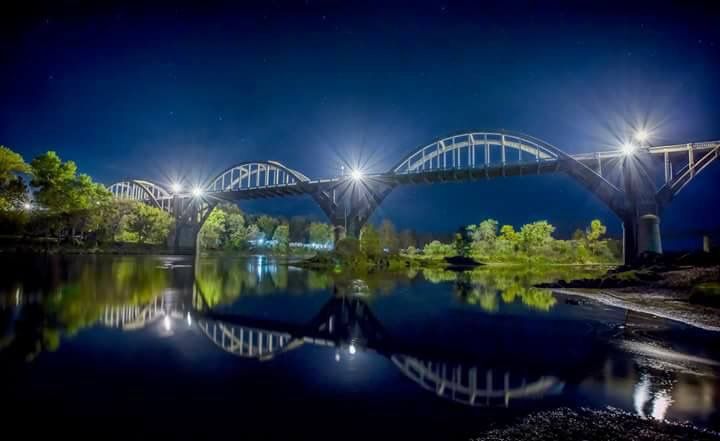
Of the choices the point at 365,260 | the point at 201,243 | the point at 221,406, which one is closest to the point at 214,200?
the point at 201,243

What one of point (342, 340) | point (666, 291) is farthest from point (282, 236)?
point (342, 340)

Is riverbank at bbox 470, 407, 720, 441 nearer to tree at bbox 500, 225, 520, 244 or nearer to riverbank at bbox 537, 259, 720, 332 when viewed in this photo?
riverbank at bbox 537, 259, 720, 332

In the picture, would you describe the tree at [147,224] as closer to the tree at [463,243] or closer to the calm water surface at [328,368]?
the tree at [463,243]

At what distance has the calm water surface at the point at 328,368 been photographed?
4.91 meters

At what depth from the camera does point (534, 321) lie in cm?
Answer: 1211

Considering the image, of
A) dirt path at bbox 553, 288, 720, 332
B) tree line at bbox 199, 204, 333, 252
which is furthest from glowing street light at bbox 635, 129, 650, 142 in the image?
tree line at bbox 199, 204, 333, 252

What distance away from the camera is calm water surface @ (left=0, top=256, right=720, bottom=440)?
4.91 m

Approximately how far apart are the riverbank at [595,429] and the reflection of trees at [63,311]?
8209 millimetres

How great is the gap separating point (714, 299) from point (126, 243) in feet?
204

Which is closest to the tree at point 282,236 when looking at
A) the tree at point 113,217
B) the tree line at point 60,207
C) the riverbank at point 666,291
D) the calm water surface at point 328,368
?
the tree line at point 60,207

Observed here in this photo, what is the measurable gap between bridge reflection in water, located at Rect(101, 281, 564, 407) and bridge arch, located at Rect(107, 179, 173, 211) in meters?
65.7

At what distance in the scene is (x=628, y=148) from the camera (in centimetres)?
3166

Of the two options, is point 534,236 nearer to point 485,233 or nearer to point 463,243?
point 485,233

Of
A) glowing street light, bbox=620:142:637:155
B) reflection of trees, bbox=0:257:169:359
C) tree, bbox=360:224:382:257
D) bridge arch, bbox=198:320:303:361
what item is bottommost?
bridge arch, bbox=198:320:303:361
